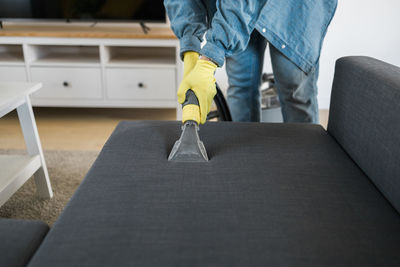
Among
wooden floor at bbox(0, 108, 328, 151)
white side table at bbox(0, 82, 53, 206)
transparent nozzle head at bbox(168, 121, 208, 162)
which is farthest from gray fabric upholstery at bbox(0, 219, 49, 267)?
wooden floor at bbox(0, 108, 328, 151)

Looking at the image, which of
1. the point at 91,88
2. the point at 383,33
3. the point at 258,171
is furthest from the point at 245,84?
the point at 383,33

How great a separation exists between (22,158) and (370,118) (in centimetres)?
119

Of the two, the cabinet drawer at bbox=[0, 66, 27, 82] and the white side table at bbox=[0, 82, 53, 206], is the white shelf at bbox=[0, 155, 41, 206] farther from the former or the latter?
the cabinet drawer at bbox=[0, 66, 27, 82]

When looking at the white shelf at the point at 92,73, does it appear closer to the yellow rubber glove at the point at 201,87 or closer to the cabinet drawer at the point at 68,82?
the cabinet drawer at the point at 68,82

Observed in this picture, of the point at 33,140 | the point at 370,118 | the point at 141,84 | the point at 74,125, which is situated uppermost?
the point at 370,118

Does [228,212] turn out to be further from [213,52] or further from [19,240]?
[213,52]

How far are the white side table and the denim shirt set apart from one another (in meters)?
0.59

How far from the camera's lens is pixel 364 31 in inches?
94.6

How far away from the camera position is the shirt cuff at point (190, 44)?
1.14 metres

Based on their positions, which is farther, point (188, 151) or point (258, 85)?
point (258, 85)

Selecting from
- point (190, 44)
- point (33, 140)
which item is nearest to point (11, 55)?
Answer: point (33, 140)

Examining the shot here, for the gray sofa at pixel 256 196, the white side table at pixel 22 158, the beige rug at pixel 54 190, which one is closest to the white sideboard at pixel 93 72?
the beige rug at pixel 54 190

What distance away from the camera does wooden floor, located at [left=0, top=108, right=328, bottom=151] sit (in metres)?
2.06

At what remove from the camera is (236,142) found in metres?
1.01
